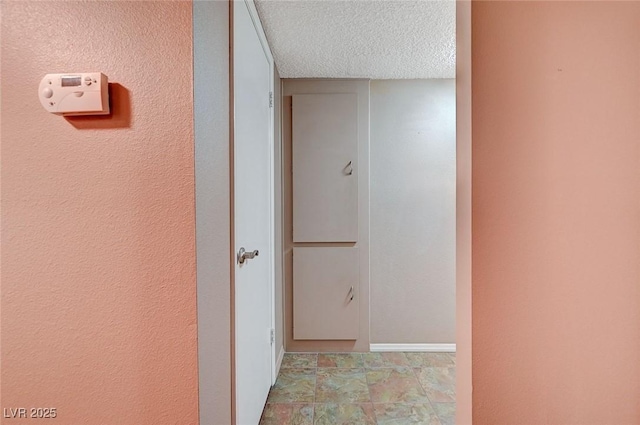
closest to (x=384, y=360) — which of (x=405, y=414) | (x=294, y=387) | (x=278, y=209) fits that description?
(x=405, y=414)

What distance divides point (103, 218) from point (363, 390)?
6.06 feet

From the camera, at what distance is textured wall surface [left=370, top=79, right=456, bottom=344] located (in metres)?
2.59

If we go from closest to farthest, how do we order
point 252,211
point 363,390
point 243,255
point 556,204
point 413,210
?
point 556,204 < point 243,255 < point 252,211 < point 363,390 < point 413,210

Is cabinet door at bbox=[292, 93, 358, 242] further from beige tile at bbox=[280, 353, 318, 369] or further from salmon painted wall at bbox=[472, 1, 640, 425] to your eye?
salmon painted wall at bbox=[472, 1, 640, 425]

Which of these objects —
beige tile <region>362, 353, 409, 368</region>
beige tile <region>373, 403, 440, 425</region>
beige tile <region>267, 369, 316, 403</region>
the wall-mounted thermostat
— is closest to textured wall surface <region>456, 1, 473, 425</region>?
beige tile <region>373, 403, 440, 425</region>

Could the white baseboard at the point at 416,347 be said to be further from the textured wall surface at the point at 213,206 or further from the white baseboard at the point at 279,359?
the textured wall surface at the point at 213,206

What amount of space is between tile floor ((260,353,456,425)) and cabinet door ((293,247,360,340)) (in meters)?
0.20

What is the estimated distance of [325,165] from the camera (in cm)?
254

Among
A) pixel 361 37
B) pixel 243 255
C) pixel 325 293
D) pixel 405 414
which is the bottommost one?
pixel 405 414

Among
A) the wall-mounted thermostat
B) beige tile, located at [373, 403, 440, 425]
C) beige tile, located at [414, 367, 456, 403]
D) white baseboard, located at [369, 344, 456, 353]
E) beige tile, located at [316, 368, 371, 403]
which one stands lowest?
beige tile, located at [373, 403, 440, 425]

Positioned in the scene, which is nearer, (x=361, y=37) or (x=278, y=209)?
(x=361, y=37)

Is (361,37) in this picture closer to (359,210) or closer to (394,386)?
(359,210)

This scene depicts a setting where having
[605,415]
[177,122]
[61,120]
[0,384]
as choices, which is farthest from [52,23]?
[605,415]

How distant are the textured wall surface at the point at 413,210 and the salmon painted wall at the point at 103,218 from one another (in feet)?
6.24
